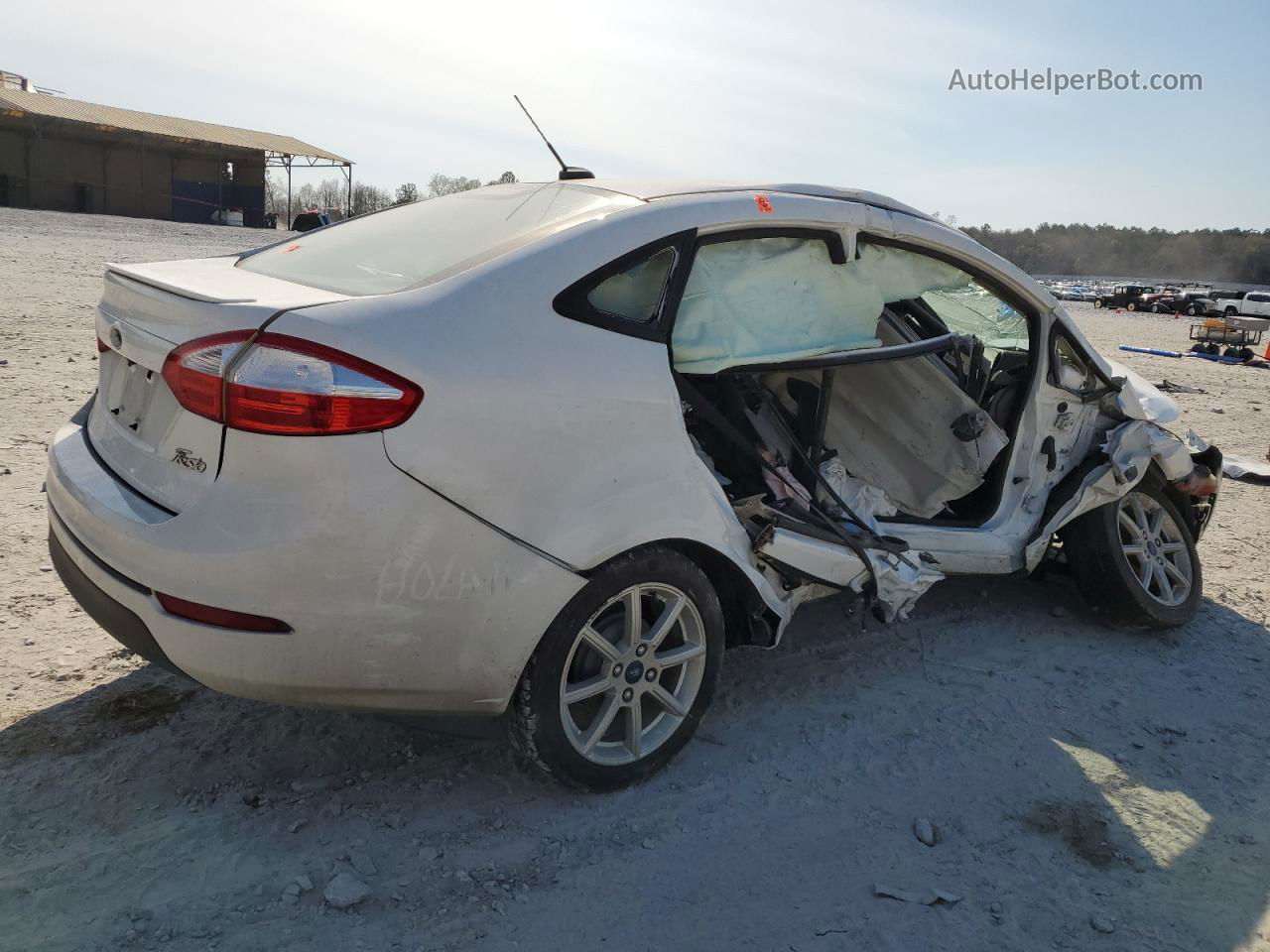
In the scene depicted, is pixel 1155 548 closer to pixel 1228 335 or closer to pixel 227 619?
pixel 227 619

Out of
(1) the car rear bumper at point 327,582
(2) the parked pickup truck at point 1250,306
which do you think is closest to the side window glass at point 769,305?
(1) the car rear bumper at point 327,582

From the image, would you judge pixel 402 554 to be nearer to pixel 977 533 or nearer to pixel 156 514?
pixel 156 514

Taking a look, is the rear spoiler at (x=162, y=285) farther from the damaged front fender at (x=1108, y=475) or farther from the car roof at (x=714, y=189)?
the damaged front fender at (x=1108, y=475)

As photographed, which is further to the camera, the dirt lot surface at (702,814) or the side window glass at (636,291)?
the side window glass at (636,291)

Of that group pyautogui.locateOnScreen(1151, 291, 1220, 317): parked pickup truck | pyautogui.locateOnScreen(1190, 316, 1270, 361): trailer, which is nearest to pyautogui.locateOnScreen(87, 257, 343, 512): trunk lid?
pyautogui.locateOnScreen(1190, 316, 1270, 361): trailer

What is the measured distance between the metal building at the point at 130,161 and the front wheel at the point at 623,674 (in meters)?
43.5

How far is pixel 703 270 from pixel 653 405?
0.56 m

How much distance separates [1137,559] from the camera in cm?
473

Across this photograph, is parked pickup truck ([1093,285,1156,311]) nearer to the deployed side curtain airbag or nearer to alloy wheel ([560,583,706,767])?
the deployed side curtain airbag

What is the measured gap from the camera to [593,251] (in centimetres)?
287

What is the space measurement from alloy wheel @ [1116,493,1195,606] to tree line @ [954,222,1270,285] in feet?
326

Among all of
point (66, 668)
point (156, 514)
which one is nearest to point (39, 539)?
point (66, 668)

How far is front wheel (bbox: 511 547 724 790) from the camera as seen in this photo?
9.18 feet

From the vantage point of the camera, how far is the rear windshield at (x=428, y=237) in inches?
114
